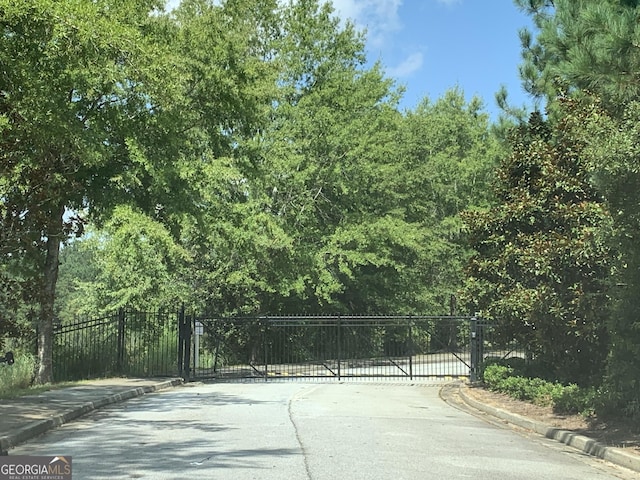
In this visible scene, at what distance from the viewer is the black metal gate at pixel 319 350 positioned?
22984mm

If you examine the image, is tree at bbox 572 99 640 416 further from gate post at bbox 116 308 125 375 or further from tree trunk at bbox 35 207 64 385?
gate post at bbox 116 308 125 375

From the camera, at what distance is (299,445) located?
8828 millimetres

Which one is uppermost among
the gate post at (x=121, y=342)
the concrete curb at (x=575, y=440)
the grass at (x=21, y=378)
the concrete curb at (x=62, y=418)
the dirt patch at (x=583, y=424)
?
the gate post at (x=121, y=342)

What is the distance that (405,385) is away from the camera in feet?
69.7

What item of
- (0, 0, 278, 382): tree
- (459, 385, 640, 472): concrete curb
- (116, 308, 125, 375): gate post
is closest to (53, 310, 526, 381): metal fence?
(116, 308, 125, 375): gate post

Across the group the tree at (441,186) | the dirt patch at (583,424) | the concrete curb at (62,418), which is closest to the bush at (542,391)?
the dirt patch at (583,424)

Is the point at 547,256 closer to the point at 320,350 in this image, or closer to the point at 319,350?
the point at 320,350

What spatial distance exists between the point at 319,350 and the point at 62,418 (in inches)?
623

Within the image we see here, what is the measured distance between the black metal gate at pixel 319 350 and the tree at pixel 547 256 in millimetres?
6124

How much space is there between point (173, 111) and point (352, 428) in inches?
356

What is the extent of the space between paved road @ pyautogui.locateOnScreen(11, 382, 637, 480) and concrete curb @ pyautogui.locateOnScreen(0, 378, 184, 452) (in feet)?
0.64

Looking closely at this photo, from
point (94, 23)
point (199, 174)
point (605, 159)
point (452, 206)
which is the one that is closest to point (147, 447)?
point (94, 23)

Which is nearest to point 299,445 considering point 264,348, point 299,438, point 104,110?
point 299,438

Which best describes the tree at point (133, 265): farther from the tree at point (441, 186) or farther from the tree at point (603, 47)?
the tree at point (441, 186)
